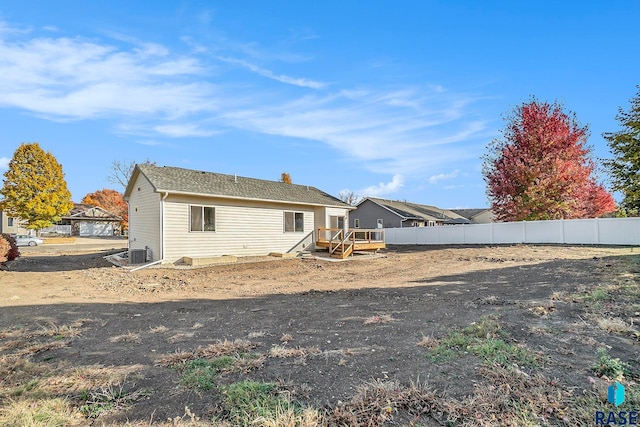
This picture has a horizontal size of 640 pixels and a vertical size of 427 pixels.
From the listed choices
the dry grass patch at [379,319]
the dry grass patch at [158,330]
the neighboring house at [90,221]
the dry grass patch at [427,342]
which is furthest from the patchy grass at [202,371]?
the neighboring house at [90,221]

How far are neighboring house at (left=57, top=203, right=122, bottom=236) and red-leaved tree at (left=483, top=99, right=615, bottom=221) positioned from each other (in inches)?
1897

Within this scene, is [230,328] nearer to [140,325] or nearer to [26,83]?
[140,325]

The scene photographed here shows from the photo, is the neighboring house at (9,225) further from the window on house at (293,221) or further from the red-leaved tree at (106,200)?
the window on house at (293,221)

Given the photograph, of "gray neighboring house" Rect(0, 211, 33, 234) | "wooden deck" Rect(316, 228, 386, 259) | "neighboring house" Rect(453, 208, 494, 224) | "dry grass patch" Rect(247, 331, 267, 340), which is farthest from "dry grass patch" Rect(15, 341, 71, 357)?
"gray neighboring house" Rect(0, 211, 33, 234)

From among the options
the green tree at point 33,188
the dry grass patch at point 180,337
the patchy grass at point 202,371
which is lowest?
the dry grass patch at point 180,337

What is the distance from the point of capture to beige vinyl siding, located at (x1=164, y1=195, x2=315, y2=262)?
13469 mm

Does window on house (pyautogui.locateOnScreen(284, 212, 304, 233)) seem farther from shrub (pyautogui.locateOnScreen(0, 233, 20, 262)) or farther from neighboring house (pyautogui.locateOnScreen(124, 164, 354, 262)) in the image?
shrub (pyautogui.locateOnScreen(0, 233, 20, 262))

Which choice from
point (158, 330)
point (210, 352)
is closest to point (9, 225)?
point (158, 330)

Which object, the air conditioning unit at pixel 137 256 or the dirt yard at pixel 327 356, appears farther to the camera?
the air conditioning unit at pixel 137 256

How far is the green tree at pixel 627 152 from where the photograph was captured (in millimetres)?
16438

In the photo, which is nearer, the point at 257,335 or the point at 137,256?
the point at 257,335

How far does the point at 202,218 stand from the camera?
47.1ft

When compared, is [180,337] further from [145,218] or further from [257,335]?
[145,218]

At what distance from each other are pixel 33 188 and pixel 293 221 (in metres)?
29.4
